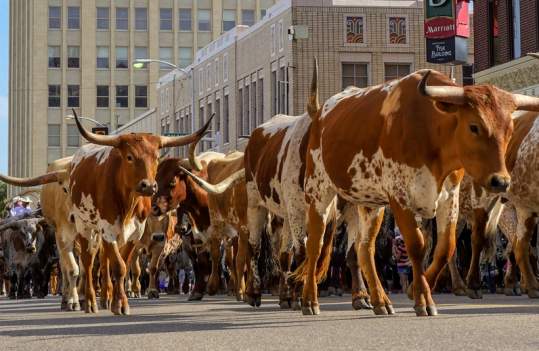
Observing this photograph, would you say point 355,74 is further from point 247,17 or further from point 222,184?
point 247,17

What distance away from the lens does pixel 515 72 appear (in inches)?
1736

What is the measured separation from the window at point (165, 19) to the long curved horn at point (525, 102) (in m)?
111

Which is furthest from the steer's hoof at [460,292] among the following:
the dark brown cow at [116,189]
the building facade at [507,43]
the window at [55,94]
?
the window at [55,94]

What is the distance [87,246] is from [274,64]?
177ft

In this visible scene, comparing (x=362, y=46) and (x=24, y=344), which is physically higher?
(x=362, y=46)

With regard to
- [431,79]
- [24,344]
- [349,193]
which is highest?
[431,79]

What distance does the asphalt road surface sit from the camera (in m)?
10.9

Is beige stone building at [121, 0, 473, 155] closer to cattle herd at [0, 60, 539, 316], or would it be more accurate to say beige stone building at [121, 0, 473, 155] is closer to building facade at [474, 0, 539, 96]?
building facade at [474, 0, 539, 96]

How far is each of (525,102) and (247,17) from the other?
111 m

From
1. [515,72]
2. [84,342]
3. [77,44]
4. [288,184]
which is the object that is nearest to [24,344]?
[84,342]

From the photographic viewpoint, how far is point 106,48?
12375 cm

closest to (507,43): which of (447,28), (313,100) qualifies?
(447,28)

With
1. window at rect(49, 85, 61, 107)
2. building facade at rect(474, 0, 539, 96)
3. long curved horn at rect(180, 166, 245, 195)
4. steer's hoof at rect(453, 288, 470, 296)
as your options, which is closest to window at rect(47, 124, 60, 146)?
window at rect(49, 85, 61, 107)

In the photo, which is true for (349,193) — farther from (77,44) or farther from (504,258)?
(77,44)
